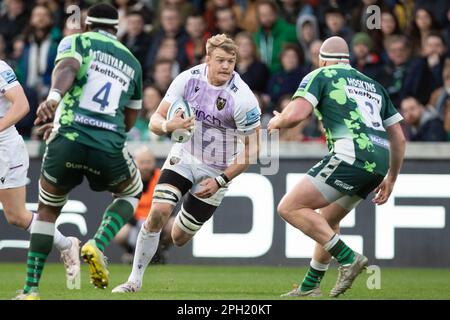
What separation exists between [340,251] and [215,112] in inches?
83.9

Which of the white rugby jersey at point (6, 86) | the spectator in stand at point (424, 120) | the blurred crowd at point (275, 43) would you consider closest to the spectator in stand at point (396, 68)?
the blurred crowd at point (275, 43)

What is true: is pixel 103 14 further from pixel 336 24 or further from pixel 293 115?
pixel 336 24

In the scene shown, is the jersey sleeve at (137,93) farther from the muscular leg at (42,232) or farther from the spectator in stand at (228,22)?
the spectator in stand at (228,22)

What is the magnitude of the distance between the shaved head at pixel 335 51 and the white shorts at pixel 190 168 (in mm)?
1717

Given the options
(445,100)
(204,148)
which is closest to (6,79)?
(204,148)

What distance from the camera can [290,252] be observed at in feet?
53.5

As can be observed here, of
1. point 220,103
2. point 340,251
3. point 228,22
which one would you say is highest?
point 228,22

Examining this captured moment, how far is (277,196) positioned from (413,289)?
400 centimetres

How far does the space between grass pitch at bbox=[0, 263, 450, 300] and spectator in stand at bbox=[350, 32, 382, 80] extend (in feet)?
10.8

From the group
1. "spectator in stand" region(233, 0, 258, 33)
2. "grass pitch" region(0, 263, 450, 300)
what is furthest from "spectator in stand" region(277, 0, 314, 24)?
"grass pitch" region(0, 263, 450, 300)

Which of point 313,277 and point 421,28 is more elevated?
point 421,28

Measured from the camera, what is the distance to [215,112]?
12.1 metres

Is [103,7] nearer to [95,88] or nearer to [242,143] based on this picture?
[95,88]
